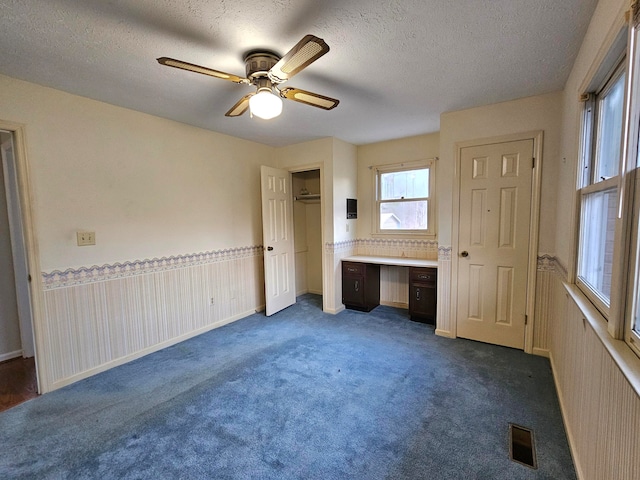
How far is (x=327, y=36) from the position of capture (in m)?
1.72

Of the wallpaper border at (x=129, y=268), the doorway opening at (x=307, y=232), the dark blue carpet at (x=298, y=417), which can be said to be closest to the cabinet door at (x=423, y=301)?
the dark blue carpet at (x=298, y=417)

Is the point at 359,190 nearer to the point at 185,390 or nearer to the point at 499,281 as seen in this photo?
the point at 499,281

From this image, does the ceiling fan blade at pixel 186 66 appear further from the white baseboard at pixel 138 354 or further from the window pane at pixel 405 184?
the window pane at pixel 405 184

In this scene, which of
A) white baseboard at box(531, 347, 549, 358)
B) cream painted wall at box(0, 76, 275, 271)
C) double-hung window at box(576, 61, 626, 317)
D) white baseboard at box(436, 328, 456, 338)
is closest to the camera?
double-hung window at box(576, 61, 626, 317)

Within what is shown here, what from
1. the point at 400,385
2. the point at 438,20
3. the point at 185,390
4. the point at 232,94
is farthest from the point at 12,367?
the point at 438,20

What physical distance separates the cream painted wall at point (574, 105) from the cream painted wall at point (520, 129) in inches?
3.7

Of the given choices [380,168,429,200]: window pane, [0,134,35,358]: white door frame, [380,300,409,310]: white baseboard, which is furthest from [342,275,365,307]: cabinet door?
[0,134,35,358]: white door frame

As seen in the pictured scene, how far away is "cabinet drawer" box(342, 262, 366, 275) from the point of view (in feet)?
13.1

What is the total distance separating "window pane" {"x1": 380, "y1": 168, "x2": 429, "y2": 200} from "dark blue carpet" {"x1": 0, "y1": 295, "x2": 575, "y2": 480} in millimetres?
2036

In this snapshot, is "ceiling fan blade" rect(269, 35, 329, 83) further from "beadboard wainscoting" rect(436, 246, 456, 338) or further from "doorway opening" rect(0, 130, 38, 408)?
"doorway opening" rect(0, 130, 38, 408)

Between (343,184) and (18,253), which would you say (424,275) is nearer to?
(343,184)

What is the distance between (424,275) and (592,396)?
7.28 feet

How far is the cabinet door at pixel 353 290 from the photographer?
4.02 m

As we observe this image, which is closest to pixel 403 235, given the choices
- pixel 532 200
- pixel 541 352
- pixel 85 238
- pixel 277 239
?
pixel 532 200
